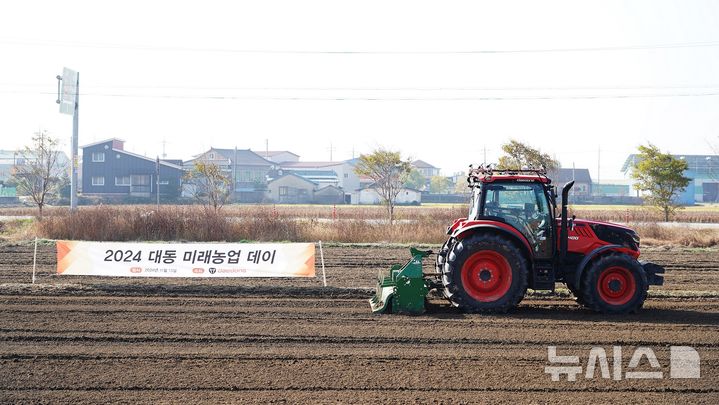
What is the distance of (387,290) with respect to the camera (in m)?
11.0

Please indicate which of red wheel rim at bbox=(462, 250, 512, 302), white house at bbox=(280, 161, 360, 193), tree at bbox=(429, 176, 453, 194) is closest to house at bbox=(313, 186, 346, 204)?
white house at bbox=(280, 161, 360, 193)

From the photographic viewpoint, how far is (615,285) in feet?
35.2

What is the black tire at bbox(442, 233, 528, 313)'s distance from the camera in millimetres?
10531

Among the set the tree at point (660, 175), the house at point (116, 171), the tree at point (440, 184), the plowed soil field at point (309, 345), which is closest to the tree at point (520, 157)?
the tree at point (660, 175)

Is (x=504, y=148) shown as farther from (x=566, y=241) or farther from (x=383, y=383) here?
(x=383, y=383)

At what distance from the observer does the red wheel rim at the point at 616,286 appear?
10.7 metres

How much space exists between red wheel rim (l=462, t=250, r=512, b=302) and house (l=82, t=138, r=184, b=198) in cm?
5910

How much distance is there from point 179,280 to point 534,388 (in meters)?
8.94

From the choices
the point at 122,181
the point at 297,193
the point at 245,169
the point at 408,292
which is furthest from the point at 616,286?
the point at 245,169

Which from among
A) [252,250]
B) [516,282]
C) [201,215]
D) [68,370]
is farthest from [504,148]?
[68,370]

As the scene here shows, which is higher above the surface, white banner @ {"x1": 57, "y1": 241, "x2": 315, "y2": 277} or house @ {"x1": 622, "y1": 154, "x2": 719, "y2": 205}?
house @ {"x1": 622, "y1": 154, "x2": 719, "y2": 205}

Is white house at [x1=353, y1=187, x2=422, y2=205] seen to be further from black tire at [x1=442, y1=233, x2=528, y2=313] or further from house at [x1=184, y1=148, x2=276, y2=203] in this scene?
black tire at [x1=442, y1=233, x2=528, y2=313]

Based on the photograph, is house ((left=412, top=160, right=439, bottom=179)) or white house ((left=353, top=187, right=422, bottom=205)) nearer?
white house ((left=353, top=187, right=422, bottom=205))

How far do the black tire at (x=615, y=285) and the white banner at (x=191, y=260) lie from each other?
5400 millimetres
